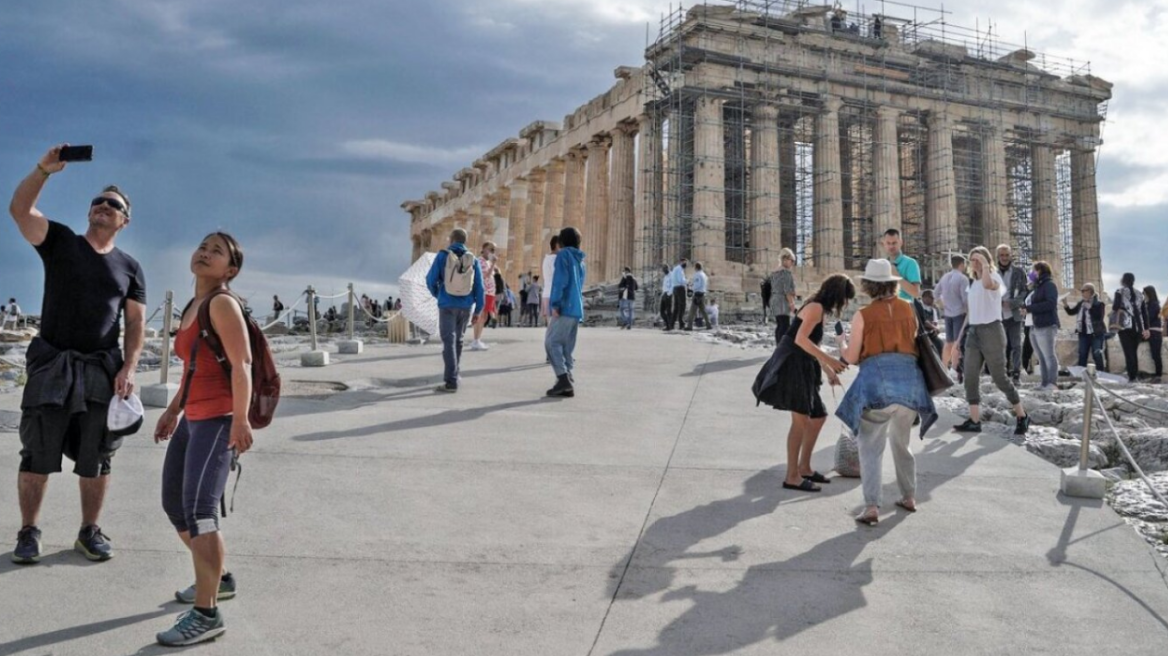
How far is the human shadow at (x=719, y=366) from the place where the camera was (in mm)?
12413

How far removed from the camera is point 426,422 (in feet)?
27.8

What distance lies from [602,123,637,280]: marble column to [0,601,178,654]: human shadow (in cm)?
3301

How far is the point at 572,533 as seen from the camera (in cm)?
546

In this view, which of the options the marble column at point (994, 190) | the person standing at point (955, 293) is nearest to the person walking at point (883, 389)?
the person standing at point (955, 293)

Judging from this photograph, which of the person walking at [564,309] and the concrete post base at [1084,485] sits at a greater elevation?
the person walking at [564,309]

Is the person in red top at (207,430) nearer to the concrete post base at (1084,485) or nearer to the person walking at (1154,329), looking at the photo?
the concrete post base at (1084,485)

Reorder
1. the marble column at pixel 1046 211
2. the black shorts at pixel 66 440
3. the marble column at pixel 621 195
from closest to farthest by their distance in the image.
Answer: the black shorts at pixel 66 440 → the marble column at pixel 621 195 → the marble column at pixel 1046 211

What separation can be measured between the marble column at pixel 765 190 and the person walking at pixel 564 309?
24.5 m

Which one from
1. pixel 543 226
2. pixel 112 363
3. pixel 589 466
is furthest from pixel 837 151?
pixel 112 363

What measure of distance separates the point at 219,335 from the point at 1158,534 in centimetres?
Answer: 551

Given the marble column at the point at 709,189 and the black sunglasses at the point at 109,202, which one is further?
the marble column at the point at 709,189

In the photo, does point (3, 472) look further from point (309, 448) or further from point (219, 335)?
point (219, 335)

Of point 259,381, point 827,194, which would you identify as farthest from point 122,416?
point 827,194

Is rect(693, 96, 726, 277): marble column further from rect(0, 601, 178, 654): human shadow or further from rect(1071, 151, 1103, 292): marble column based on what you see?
rect(0, 601, 178, 654): human shadow
